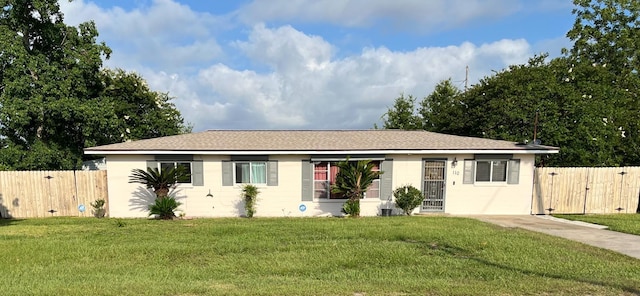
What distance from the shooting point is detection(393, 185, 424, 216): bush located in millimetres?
11250

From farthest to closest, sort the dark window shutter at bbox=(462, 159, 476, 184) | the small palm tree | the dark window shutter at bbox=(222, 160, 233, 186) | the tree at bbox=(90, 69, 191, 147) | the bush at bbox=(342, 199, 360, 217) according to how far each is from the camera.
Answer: the tree at bbox=(90, 69, 191, 147)
the dark window shutter at bbox=(462, 159, 476, 184)
the dark window shutter at bbox=(222, 160, 233, 186)
the bush at bbox=(342, 199, 360, 217)
the small palm tree

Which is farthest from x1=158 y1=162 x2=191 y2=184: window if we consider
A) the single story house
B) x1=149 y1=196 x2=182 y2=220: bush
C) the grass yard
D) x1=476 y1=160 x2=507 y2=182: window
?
the grass yard

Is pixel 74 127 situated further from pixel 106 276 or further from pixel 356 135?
pixel 106 276

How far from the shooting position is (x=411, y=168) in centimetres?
1174

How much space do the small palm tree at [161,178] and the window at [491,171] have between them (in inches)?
415

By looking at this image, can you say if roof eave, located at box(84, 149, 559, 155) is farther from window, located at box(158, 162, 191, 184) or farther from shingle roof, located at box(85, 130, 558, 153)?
window, located at box(158, 162, 191, 184)

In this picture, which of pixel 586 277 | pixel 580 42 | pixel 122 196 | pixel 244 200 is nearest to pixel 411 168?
pixel 244 200

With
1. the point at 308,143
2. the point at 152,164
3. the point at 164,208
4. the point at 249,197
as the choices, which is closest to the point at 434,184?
the point at 308,143

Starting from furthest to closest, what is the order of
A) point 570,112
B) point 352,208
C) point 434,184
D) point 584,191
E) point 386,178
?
point 570,112 < point 584,191 < point 434,184 < point 386,178 < point 352,208

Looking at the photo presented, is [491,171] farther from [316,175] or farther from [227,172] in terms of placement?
[227,172]

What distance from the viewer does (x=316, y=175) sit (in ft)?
38.5

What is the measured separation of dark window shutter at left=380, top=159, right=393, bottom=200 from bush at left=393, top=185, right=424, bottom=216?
36 cm

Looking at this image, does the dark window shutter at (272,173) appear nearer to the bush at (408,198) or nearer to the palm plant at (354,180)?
the palm plant at (354,180)

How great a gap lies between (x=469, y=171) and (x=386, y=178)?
307cm
